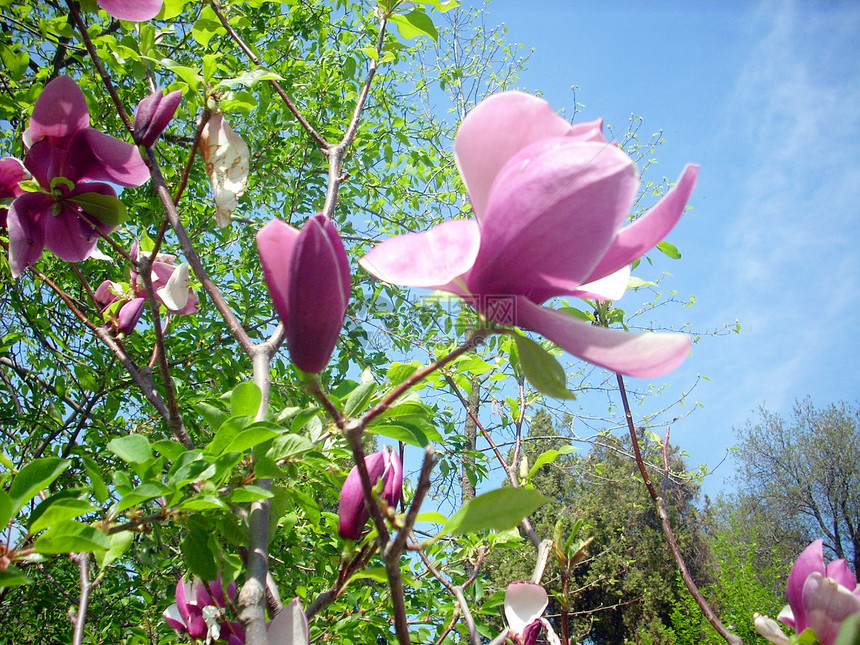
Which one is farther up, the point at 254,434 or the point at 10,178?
the point at 10,178

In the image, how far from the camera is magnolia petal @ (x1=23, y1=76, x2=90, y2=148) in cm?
81

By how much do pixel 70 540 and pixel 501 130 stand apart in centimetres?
49

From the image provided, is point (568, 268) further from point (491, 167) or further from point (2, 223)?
point (2, 223)

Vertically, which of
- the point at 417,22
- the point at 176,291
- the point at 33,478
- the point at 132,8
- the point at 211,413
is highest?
the point at 417,22

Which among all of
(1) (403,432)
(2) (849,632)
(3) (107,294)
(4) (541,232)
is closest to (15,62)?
(3) (107,294)

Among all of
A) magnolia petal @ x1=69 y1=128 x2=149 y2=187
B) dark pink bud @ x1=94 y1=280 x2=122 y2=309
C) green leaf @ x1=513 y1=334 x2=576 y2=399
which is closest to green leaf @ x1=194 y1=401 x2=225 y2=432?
magnolia petal @ x1=69 y1=128 x2=149 y2=187

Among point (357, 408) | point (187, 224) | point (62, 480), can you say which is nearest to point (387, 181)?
point (187, 224)

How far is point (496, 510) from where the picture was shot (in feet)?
1.39

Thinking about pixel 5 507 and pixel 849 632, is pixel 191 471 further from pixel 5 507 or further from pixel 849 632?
pixel 849 632

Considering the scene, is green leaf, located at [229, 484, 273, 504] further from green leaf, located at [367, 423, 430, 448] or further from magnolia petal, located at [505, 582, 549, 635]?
magnolia petal, located at [505, 582, 549, 635]

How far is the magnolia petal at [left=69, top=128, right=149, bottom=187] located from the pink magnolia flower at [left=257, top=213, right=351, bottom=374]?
0.56 meters

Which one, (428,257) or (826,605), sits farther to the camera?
(826,605)

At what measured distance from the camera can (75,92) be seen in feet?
2.73

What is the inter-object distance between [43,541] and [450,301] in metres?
0.41
